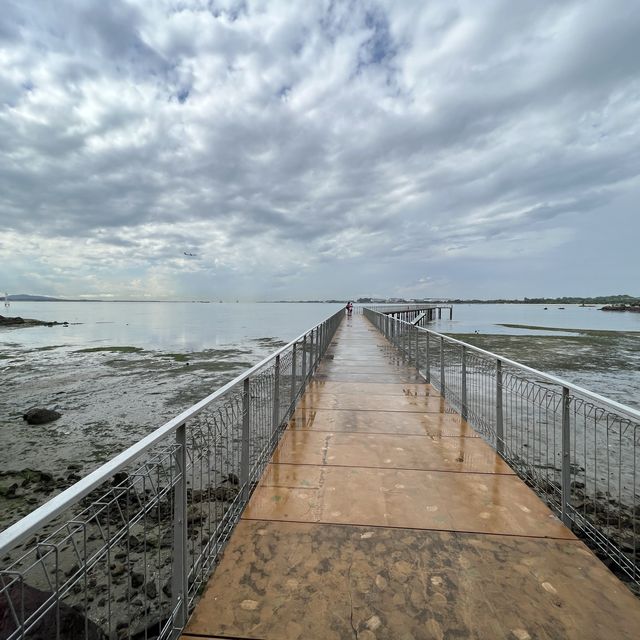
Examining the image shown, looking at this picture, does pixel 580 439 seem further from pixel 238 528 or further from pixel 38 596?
pixel 38 596

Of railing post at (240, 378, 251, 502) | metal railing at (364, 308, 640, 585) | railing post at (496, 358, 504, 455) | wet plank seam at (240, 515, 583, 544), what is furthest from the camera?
railing post at (496, 358, 504, 455)

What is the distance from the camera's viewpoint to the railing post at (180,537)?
7.06ft

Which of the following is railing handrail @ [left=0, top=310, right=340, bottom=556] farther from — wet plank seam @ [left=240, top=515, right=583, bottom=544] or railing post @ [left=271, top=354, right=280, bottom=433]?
railing post @ [left=271, top=354, right=280, bottom=433]

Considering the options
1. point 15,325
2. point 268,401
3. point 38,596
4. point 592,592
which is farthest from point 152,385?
point 15,325

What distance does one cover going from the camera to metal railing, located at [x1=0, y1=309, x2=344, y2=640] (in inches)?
56.2

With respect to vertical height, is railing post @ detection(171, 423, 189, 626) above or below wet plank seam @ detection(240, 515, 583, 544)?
above

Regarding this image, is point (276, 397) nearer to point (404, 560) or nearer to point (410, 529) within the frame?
point (410, 529)

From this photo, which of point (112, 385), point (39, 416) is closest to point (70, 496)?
point (39, 416)

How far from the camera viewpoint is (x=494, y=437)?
15.9 ft

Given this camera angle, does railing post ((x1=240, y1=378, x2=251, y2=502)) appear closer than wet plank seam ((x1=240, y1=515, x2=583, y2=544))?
No

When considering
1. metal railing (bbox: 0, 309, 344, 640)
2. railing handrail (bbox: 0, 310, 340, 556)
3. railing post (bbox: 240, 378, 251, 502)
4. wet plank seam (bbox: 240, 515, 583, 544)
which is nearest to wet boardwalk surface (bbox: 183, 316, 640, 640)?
wet plank seam (bbox: 240, 515, 583, 544)

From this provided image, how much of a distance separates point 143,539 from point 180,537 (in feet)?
5.00

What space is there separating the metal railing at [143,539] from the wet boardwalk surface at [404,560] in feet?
0.78

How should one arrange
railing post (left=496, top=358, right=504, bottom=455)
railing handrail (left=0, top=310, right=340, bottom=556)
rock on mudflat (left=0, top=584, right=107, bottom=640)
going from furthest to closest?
1. railing post (left=496, top=358, right=504, bottom=455)
2. rock on mudflat (left=0, top=584, right=107, bottom=640)
3. railing handrail (left=0, top=310, right=340, bottom=556)
